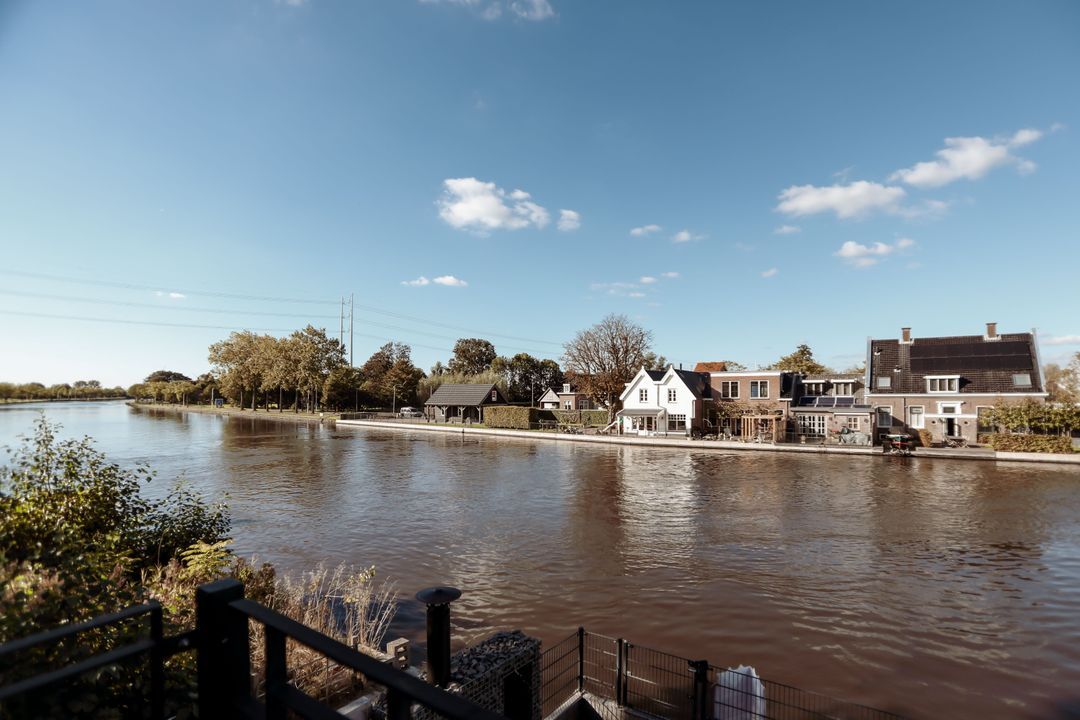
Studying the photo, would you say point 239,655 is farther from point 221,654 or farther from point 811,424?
point 811,424

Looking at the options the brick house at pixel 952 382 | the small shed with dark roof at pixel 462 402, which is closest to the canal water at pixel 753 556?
the brick house at pixel 952 382

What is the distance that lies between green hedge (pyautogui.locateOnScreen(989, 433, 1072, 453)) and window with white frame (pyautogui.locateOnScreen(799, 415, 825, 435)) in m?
10.1

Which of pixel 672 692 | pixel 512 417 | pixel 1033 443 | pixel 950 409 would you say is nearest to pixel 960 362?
pixel 950 409

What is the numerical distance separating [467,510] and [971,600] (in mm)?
13882

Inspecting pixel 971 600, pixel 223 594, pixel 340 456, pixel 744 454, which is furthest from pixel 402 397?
pixel 223 594

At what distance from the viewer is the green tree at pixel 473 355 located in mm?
101312

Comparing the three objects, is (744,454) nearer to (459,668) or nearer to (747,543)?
(747,543)

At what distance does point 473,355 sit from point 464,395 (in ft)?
143

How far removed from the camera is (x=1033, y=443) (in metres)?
29.8

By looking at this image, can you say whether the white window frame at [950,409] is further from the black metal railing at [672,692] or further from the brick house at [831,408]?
the black metal railing at [672,692]

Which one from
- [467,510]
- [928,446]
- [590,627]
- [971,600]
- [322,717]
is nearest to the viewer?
[322,717]

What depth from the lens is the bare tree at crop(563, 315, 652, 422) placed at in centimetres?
5678

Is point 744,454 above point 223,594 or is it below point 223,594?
below

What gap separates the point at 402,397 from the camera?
7950 centimetres
